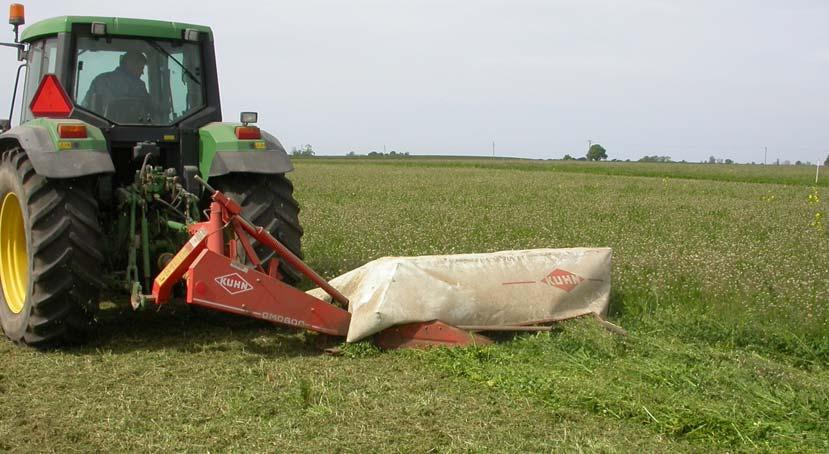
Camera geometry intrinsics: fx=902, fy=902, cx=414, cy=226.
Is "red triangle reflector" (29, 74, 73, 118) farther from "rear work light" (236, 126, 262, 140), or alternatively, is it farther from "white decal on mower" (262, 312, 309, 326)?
"white decal on mower" (262, 312, 309, 326)

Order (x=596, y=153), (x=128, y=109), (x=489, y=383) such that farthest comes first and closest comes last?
(x=596, y=153) < (x=128, y=109) < (x=489, y=383)

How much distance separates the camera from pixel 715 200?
18312 mm

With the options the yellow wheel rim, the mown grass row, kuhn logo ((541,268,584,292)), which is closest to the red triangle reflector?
the yellow wheel rim

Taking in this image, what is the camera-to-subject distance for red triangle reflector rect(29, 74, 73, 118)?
20.0ft

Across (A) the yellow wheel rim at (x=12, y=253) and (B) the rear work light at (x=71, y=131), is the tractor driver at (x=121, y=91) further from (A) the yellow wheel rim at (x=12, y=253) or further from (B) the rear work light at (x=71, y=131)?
(A) the yellow wheel rim at (x=12, y=253)

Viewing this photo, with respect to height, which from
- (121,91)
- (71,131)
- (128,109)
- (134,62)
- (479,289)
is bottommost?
(479,289)

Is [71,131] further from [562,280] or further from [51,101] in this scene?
[562,280]

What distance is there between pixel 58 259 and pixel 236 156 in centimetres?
133

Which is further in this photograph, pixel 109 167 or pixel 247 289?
pixel 109 167

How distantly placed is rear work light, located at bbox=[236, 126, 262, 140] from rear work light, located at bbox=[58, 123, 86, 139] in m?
1.01

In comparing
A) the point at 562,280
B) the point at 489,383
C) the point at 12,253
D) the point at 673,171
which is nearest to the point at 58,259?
the point at 12,253

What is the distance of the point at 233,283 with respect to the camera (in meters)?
5.21

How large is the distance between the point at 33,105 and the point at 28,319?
154cm

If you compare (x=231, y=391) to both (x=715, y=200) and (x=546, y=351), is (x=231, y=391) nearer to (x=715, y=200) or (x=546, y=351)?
(x=546, y=351)
